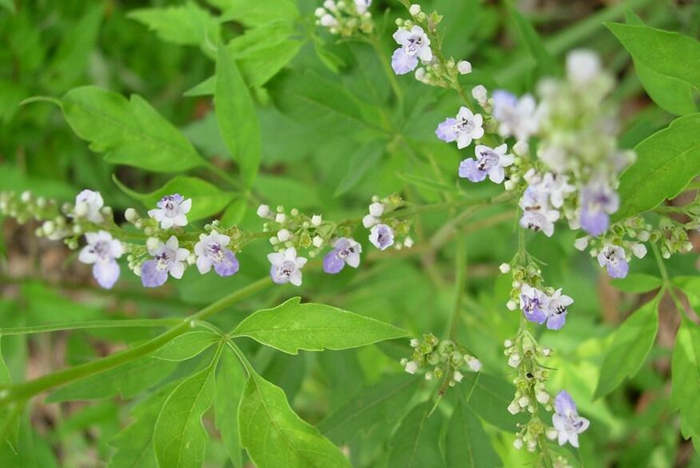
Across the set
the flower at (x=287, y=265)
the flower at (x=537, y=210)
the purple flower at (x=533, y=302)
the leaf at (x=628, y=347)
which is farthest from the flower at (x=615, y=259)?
the flower at (x=287, y=265)

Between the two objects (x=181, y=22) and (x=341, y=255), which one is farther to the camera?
(x=181, y=22)

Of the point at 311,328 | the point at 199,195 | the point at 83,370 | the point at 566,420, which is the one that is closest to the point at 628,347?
the point at 566,420

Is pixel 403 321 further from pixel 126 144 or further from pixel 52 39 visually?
pixel 52 39

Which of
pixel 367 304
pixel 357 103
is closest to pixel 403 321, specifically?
pixel 367 304

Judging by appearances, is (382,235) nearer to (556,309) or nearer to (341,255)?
(341,255)

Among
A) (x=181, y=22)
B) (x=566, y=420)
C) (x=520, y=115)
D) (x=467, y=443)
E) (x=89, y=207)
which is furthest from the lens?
(x=181, y=22)

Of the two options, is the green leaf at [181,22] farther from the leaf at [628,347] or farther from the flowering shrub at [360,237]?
the leaf at [628,347]
